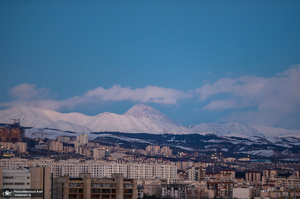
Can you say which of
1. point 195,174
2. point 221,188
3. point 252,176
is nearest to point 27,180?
point 221,188

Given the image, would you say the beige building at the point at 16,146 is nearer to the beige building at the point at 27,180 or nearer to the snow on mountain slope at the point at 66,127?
the snow on mountain slope at the point at 66,127

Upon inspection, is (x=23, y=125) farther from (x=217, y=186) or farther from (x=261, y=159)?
(x=217, y=186)

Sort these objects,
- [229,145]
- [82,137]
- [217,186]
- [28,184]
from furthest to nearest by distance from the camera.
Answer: [229,145]
[82,137]
[217,186]
[28,184]

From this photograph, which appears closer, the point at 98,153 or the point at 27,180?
the point at 27,180

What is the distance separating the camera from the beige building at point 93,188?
2427cm

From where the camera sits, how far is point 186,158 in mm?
91188

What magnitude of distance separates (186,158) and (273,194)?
166 feet

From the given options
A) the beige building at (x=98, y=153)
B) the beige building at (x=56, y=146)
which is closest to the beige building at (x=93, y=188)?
the beige building at (x=98, y=153)

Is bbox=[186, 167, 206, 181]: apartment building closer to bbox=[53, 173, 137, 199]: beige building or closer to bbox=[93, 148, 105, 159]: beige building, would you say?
bbox=[93, 148, 105, 159]: beige building

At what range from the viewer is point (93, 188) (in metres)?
24.6

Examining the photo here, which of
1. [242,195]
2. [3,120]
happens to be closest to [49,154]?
[3,120]

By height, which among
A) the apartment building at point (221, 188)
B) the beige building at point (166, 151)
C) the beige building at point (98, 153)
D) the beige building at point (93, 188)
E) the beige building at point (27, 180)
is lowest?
the apartment building at point (221, 188)

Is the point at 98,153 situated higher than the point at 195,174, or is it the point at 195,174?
the point at 98,153

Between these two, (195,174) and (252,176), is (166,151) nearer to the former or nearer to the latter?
(252,176)
